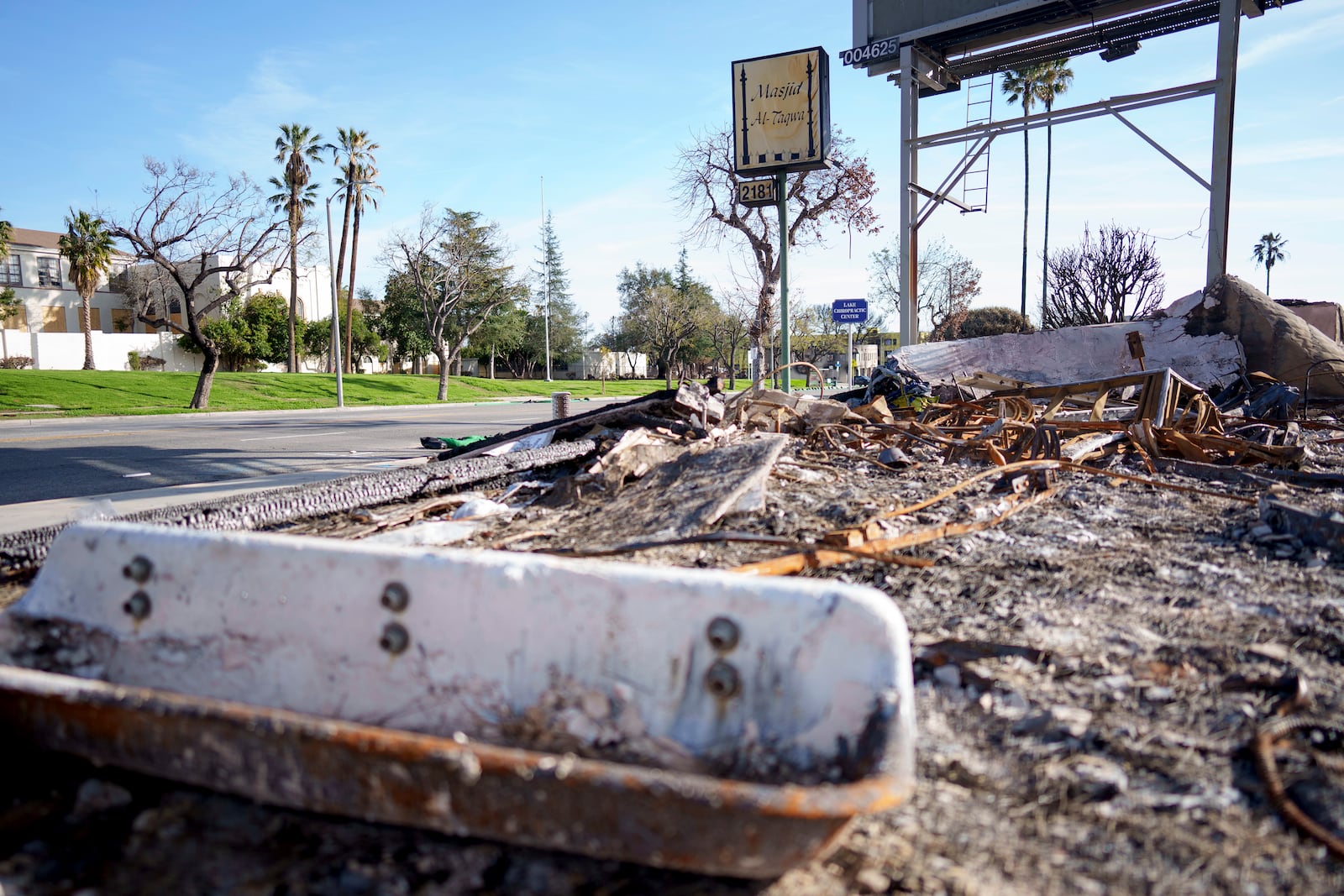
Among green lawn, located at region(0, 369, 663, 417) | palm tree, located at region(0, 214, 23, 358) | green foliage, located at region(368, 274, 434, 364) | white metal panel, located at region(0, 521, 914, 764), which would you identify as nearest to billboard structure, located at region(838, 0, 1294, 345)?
green lawn, located at region(0, 369, 663, 417)

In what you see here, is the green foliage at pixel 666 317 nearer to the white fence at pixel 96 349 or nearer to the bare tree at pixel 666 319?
the bare tree at pixel 666 319

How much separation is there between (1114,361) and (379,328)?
179 feet

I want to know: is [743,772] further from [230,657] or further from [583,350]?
[583,350]

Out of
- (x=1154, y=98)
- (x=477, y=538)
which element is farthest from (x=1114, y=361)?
(x=477, y=538)

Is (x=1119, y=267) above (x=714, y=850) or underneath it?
above

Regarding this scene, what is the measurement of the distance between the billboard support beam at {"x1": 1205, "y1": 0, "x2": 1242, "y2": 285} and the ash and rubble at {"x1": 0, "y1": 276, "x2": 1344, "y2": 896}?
10.8m

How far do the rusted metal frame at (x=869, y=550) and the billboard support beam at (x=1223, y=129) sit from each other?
12.7m

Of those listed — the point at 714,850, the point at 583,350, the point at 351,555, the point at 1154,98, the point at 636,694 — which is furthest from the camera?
the point at 583,350

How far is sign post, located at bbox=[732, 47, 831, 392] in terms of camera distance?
44.3 feet

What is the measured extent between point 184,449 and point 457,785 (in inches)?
459

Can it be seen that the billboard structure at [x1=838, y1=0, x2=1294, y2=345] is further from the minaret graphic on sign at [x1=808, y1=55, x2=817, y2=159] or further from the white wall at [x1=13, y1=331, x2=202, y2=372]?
the white wall at [x1=13, y1=331, x2=202, y2=372]

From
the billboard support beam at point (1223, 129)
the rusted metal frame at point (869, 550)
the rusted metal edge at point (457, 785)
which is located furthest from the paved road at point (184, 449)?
the billboard support beam at point (1223, 129)

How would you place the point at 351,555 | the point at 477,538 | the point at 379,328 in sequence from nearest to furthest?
the point at 351,555 < the point at 477,538 < the point at 379,328

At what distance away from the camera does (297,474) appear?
764cm
